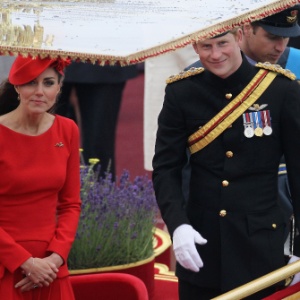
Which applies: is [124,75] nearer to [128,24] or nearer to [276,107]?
[276,107]

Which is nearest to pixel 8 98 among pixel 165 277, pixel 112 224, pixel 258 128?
pixel 258 128

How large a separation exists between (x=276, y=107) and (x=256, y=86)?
0.34ft

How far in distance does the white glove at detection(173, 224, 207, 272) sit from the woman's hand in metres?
0.55

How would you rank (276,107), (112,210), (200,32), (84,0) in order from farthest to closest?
(112,210) → (276,107) → (84,0) → (200,32)

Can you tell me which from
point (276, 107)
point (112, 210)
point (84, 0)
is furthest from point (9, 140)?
point (112, 210)

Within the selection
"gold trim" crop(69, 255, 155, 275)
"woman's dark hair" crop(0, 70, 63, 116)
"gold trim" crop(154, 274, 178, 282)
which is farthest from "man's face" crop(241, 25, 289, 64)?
"gold trim" crop(154, 274, 178, 282)

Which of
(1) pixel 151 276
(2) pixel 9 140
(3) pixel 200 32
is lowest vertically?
(1) pixel 151 276

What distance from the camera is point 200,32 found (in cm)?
362

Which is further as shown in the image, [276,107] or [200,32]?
[276,107]

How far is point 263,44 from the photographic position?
4953 mm

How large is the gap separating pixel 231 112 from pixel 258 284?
2.38 ft

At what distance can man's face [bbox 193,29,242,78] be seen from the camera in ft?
13.6

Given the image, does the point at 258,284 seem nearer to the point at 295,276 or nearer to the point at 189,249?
the point at 189,249

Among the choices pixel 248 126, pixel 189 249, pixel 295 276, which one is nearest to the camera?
pixel 189 249
